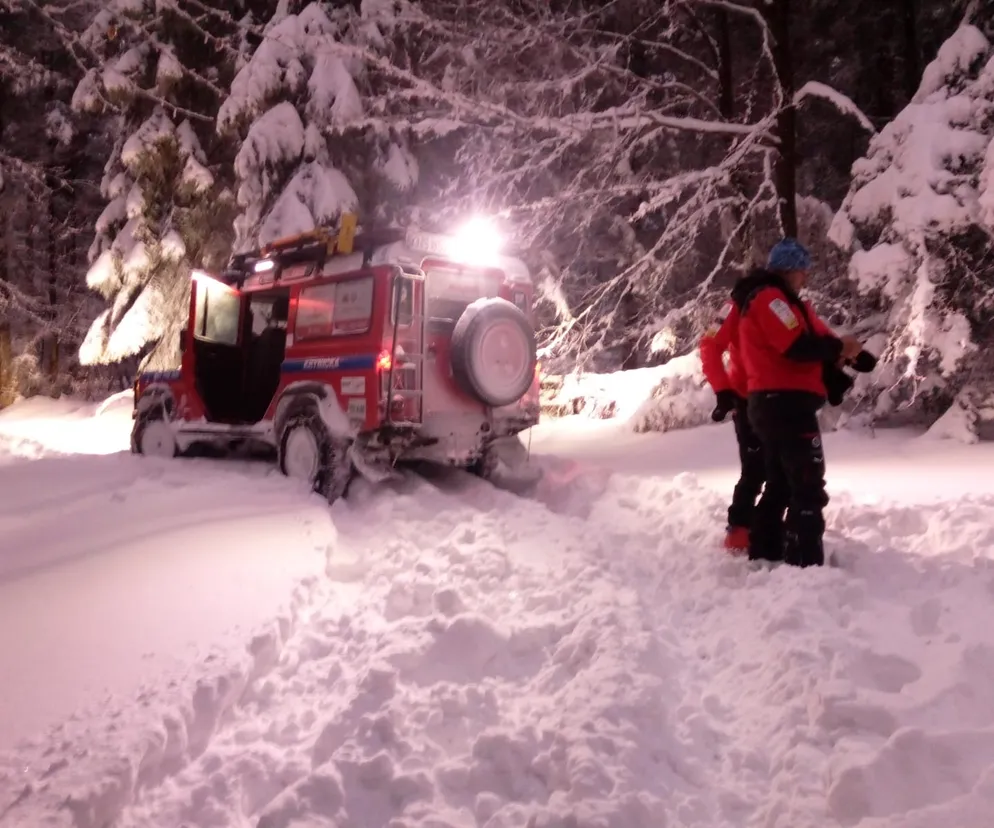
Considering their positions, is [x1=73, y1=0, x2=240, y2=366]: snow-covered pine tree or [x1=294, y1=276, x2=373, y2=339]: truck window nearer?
[x1=294, y1=276, x2=373, y2=339]: truck window

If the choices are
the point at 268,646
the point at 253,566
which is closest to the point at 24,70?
the point at 253,566

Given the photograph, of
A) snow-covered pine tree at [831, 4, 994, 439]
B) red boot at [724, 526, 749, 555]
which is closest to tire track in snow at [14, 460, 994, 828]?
red boot at [724, 526, 749, 555]

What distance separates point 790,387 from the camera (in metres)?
4.31

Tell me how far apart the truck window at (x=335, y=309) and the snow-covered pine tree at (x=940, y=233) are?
5.11 metres

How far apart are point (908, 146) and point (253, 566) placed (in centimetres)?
728

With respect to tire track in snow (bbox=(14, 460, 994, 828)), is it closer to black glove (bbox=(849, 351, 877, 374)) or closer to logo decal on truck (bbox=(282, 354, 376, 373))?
black glove (bbox=(849, 351, 877, 374))

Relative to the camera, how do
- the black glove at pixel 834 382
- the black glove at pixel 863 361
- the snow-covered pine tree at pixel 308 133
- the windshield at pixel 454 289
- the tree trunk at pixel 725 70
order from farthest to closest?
the snow-covered pine tree at pixel 308 133
the tree trunk at pixel 725 70
the windshield at pixel 454 289
the black glove at pixel 834 382
the black glove at pixel 863 361

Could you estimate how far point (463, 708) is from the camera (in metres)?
3.17

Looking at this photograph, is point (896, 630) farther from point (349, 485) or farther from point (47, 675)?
point (349, 485)

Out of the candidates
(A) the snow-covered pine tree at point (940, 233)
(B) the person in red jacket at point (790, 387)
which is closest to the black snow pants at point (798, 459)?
(B) the person in red jacket at point (790, 387)

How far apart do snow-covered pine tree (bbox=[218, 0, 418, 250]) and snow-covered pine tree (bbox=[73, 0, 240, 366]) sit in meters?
2.12

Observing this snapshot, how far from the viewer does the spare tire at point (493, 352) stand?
659cm

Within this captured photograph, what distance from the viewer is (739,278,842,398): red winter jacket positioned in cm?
416

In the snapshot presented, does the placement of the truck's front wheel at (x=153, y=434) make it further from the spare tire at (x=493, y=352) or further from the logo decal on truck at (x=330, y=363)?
the spare tire at (x=493, y=352)
